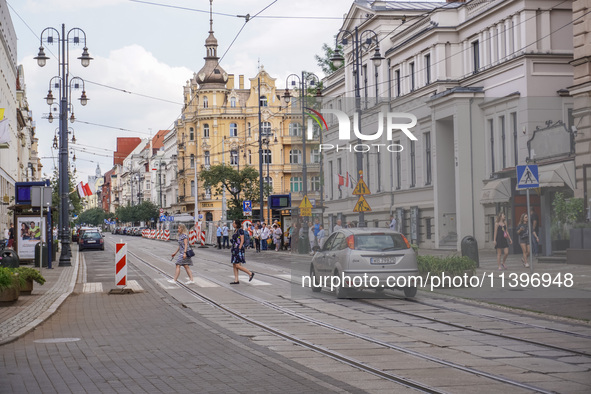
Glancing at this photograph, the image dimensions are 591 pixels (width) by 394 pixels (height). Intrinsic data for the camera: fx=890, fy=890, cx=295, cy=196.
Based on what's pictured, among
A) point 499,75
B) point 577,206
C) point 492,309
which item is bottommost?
point 492,309

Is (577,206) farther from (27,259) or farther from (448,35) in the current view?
(27,259)

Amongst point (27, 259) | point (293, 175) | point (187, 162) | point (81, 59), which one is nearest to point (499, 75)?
point (81, 59)

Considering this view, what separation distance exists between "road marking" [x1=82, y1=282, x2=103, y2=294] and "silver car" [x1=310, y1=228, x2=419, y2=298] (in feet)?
23.5

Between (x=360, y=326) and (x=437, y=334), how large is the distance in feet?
5.21

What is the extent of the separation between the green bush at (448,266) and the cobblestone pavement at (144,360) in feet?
24.2

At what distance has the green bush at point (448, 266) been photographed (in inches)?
845

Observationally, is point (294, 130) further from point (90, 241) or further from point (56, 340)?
point (56, 340)

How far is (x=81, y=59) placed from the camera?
3694 centimetres

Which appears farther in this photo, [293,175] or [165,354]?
[293,175]

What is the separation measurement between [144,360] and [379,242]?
911 centimetres

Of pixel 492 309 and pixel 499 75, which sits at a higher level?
pixel 499 75

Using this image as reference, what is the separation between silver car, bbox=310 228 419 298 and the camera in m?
18.7

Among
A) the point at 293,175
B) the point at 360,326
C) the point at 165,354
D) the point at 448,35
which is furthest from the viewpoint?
the point at 293,175

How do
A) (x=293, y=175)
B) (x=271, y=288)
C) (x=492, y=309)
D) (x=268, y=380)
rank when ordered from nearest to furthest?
(x=268, y=380) < (x=492, y=309) < (x=271, y=288) < (x=293, y=175)
